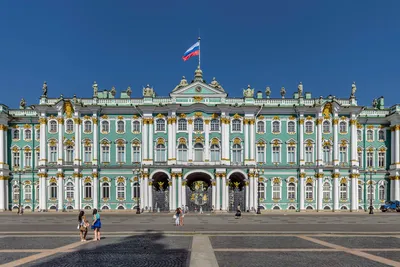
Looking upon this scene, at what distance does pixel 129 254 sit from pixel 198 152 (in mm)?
39652

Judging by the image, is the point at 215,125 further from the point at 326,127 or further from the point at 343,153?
the point at 343,153

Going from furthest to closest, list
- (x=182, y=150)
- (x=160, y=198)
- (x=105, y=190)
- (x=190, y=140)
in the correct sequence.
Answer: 1. (x=105, y=190)
2. (x=182, y=150)
3. (x=190, y=140)
4. (x=160, y=198)

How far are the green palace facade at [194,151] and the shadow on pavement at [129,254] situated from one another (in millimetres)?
33822

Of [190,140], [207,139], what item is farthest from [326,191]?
[190,140]

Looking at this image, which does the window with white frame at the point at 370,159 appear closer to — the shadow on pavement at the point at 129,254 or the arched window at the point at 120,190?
the arched window at the point at 120,190

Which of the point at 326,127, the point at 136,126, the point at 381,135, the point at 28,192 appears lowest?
the point at 28,192

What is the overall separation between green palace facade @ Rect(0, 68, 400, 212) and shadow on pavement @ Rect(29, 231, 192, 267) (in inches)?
1332

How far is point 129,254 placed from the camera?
17.1 meters

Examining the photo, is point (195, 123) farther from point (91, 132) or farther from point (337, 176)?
point (337, 176)

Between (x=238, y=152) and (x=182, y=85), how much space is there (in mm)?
14169

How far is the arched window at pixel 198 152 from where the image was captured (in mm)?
56344

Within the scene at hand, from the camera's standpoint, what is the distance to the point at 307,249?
18500mm

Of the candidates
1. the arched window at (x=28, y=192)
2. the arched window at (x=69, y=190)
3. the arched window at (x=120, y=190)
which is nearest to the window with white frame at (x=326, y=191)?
the arched window at (x=120, y=190)

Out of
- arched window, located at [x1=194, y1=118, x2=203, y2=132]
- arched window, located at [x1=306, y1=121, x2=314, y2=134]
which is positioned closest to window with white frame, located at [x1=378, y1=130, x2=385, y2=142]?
arched window, located at [x1=306, y1=121, x2=314, y2=134]
